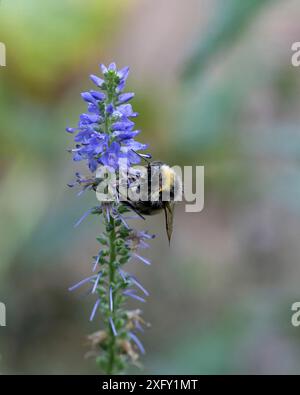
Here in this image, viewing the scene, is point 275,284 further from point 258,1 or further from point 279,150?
point 258,1

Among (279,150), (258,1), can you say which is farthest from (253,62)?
(258,1)
